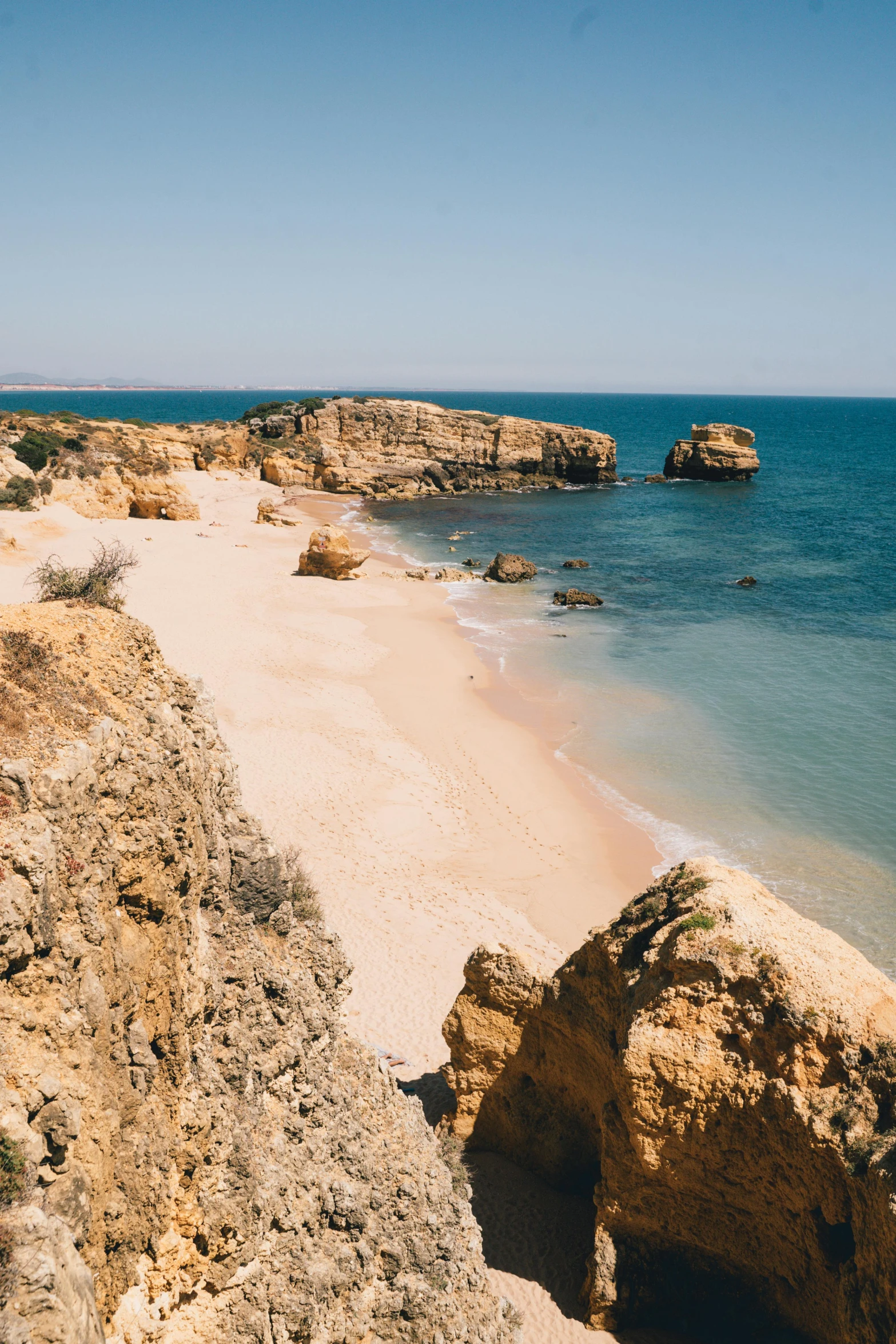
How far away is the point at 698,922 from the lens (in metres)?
8.23

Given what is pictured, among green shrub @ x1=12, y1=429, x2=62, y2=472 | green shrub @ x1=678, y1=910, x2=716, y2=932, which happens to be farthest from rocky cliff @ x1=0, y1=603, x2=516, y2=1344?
green shrub @ x1=12, y1=429, x2=62, y2=472

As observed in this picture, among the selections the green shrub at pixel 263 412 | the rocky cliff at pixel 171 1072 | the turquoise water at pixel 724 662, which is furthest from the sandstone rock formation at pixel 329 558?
the green shrub at pixel 263 412

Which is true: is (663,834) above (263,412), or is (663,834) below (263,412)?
below

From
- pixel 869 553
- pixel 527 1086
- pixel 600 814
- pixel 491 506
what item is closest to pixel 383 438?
pixel 491 506

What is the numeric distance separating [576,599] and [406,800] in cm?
2394

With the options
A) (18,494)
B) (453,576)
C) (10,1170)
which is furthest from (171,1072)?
(18,494)

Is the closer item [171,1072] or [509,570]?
[171,1072]

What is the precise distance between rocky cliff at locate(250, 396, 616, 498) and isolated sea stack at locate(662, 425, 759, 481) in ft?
36.0

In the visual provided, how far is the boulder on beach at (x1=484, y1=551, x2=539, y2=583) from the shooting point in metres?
47.5

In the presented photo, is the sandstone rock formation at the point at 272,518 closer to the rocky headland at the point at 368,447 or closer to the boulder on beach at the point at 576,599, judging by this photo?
the rocky headland at the point at 368,447

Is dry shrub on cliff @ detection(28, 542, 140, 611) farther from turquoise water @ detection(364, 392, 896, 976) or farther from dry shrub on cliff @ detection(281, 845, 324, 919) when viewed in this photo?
turquoise water @ detection(364, 392, 896, 976)

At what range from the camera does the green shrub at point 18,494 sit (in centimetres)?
4122

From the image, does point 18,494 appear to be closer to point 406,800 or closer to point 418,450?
point 406,800

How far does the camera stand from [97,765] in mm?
5465
